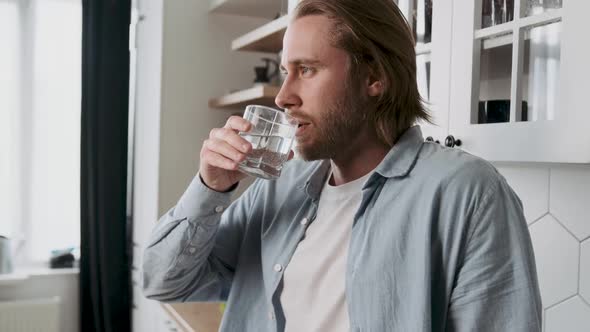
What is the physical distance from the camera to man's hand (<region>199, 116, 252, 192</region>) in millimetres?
951

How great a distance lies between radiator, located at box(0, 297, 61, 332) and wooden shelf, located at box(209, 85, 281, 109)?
1.28m

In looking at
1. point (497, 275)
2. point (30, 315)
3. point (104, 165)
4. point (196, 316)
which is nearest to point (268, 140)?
point (497, 275)

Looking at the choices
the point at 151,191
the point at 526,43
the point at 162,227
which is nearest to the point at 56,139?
the point at 151,191

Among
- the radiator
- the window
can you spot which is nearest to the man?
the radiator

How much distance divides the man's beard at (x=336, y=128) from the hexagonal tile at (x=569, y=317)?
0.66 m

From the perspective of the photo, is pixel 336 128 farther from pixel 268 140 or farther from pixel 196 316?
pixel 196 316

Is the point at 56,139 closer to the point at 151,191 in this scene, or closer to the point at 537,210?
the point at 151,191

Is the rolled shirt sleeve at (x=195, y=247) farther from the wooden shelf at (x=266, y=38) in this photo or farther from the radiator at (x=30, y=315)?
the radiator at (x=30, y=315)

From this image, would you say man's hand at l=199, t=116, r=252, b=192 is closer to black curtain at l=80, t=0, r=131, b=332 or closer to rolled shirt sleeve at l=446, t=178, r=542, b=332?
rolled shirt sleeve at l=446, t=178, r=542, b=332

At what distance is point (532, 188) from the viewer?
1.37 m

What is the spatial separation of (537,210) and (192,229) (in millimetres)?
824

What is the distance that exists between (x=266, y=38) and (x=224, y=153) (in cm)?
140

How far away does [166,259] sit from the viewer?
108 centimetres

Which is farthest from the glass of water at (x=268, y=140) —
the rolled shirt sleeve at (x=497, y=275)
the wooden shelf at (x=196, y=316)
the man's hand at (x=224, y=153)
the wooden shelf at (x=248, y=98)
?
the wooden shelf at (x=248, y=98)
